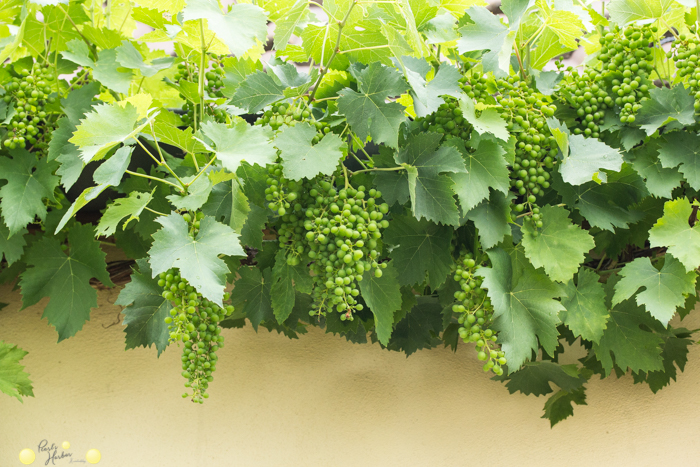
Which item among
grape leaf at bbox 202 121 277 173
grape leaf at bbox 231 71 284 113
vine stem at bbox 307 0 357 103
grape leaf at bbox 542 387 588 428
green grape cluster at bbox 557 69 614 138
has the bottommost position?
grape leaf at bbox 542 387 588 428

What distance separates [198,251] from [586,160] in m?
0.74

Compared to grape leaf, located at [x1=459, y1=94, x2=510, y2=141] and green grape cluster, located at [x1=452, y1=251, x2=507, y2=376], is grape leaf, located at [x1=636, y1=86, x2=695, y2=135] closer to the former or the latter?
grape leaf, located at [x1=459, y1=94, x2=510, y2=141]

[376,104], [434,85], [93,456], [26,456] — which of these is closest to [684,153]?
[434,85]

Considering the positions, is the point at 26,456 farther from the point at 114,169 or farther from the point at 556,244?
the point at 556,244

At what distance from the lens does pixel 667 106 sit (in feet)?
3.51

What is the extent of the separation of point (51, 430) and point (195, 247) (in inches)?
39.4

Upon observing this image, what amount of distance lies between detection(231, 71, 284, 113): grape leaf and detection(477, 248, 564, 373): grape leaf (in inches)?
20.2

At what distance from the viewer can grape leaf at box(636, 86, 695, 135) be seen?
1062mm

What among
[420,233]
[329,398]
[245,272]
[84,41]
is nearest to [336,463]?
[329,398]

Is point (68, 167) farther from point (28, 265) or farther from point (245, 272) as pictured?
point (245, 272)

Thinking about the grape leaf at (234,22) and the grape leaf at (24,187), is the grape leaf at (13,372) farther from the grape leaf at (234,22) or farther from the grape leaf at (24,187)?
the grape leaf at (234,22)

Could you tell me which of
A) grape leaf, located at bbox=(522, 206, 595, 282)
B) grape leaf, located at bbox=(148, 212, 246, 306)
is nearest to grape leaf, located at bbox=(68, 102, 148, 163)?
grape leaf, located at bbox=(148, 212, 246, 306)

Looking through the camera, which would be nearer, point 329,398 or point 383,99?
point 383,99

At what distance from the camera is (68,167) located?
42.0 inches
